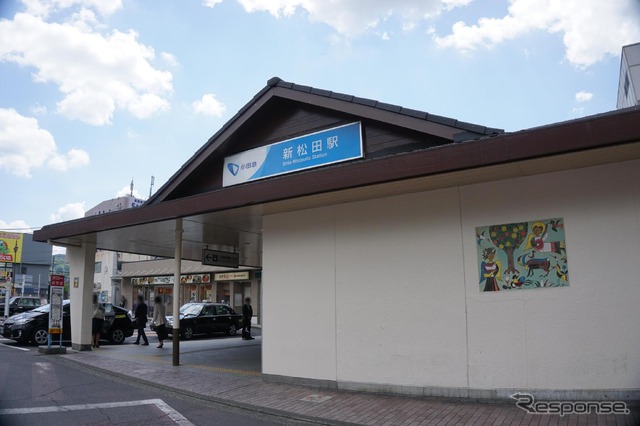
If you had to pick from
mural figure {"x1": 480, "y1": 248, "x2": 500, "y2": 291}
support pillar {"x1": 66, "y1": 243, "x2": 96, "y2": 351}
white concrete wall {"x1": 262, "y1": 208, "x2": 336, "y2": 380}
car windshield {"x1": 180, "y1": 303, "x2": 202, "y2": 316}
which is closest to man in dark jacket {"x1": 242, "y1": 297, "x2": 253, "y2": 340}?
car windshield {"x1": 180, "y1": 303, "x2": 202, "y2": 316}

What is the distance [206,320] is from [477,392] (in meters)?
16.2

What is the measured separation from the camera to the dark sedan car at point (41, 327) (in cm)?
1595

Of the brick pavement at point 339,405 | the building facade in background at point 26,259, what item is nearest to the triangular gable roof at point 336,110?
the brick pavement at point 339,405

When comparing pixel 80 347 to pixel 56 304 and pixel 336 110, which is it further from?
pixel 336 110

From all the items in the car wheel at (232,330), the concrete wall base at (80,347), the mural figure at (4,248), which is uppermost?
the mural figure at (4,248)

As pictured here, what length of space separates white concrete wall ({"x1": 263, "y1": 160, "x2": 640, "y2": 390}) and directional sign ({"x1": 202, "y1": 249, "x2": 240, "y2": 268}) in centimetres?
333

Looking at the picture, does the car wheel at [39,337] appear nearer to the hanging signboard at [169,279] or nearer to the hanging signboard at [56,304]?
the hanging signboard at [56,304]

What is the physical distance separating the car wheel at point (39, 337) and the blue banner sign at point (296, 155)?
9.38 m

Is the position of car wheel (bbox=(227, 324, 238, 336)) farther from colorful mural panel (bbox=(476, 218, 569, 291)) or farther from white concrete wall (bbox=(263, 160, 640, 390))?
colorful mural panel (bbox=(476, 218, 569, 291))

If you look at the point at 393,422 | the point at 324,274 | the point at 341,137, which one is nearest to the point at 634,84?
the point at 341,137

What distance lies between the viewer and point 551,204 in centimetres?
709

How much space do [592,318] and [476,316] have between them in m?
1.56

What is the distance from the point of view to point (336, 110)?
33.1 feet

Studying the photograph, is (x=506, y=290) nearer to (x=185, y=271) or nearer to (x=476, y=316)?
(x=476, y=316)
